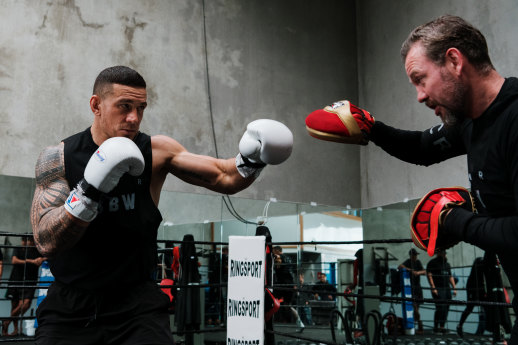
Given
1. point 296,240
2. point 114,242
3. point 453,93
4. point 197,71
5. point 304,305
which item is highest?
point 197,71

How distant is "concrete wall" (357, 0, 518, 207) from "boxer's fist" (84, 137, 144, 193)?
5.40 meters

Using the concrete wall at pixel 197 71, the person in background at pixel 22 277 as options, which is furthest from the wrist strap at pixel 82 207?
the concrete wall at pixel 197 71

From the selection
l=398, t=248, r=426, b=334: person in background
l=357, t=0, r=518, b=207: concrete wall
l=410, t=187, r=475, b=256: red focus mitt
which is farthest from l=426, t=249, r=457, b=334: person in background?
l=410, t=187, r=475, b=256: red focus mitt

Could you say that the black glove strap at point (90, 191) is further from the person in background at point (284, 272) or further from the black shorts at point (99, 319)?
the person in background at point (284, 272)

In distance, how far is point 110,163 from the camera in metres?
1.47

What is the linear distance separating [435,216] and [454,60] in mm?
404

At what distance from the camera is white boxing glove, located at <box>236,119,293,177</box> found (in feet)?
5.41

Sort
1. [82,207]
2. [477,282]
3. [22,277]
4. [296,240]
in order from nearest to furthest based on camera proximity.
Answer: [82,207], [22,277], [477,282], [296,240]

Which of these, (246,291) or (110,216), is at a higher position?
(110,216)

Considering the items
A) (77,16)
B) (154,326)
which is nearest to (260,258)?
(154,326)

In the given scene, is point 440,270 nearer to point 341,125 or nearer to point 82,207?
point 341,125

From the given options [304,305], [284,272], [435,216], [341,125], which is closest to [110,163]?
[341,125]

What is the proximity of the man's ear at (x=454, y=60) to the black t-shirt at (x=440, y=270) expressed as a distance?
476 centimetres

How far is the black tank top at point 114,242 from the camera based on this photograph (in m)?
1.56
